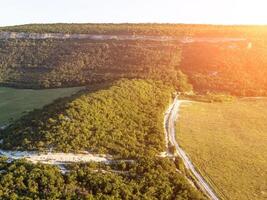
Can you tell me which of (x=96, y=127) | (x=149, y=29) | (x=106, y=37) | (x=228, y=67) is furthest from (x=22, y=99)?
(x=149, y=29)

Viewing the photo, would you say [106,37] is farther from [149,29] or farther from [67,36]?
[67,36]

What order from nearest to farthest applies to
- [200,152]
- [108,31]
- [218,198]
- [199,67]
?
1. [218,198]
2. [200,152]
3. [199,67]
4. [108,31]

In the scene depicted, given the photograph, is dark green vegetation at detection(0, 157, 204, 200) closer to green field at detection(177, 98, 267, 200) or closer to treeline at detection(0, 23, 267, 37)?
green field at detection(177, 98, 267, 200)

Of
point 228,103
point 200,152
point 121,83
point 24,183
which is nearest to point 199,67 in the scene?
point 228,103

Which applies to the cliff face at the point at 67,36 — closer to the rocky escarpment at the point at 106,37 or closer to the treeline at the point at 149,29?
the rocky escarpment at the point at 106,37

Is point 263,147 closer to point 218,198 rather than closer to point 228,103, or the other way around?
point 218,198

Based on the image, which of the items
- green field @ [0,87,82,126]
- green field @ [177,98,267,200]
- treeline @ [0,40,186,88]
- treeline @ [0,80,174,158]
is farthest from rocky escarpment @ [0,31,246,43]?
treeline @ [0,80,174,158]
